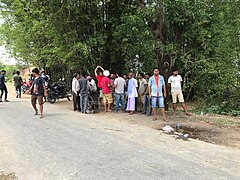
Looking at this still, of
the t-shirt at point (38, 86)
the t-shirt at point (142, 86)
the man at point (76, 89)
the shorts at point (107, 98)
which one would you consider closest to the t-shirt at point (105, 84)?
the shorts at point (107, 98)

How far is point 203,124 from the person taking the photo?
29.0ft

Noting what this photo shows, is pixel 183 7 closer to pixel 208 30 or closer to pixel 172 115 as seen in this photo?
pixel 208 30

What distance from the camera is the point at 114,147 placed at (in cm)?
605

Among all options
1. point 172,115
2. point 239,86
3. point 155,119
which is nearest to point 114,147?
point 155,119

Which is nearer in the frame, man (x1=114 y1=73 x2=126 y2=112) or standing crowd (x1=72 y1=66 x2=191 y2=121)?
standing crowd (x1=72 y1=66 x2=191 y2=121)

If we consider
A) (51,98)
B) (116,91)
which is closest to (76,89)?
(116,91)

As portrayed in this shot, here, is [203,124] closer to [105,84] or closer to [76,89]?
[105,84]

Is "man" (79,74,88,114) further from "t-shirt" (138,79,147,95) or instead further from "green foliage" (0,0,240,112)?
"t-shirt" (138,79,147,95)

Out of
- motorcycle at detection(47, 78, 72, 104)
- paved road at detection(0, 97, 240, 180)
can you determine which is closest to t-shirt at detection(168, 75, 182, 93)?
paved road at detection(0, 97, 240, 180)

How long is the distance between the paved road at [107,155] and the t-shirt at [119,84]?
3282 millimetres

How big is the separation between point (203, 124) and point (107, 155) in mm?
4629

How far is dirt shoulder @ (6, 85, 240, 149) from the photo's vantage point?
279 inches

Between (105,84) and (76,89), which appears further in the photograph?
(76,89)

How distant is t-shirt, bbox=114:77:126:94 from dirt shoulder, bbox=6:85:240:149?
1.05 m
